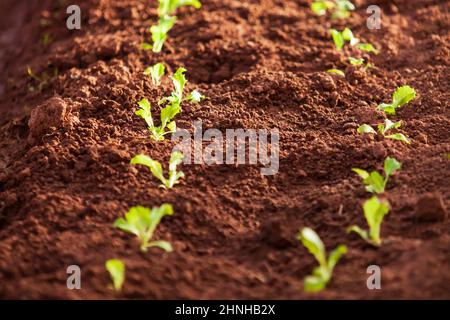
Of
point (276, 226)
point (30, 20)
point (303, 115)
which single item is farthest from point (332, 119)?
point (30, 20)

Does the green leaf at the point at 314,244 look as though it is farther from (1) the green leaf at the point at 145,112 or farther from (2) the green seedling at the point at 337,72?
(2) the green seedling at the point at 337,72

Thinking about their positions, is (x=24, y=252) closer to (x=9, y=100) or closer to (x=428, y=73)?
(x=9, y=100)

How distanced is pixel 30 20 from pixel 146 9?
116 cm

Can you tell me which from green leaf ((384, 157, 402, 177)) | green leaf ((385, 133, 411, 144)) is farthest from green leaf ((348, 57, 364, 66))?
green leaf ((384, 157, 402, 177))

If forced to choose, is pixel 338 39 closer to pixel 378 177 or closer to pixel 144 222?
pixel 378 177

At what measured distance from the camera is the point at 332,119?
3469 mm

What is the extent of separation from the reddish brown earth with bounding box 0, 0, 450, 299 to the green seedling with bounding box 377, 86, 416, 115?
3.2 inches

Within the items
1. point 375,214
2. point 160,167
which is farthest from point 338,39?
point 375,214

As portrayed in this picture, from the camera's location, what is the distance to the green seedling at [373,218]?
8.13 feet

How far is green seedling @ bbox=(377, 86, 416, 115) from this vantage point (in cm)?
341

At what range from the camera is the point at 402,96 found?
343 centimetres

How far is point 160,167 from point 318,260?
0.83 meters

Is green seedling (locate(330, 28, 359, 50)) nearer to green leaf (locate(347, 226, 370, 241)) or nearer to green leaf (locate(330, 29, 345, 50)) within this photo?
green leaf (locate(330, 29, 345, 50))

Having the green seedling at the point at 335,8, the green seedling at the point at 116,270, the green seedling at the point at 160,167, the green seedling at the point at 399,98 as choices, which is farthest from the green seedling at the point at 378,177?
the green seedling at the point at 335,8
